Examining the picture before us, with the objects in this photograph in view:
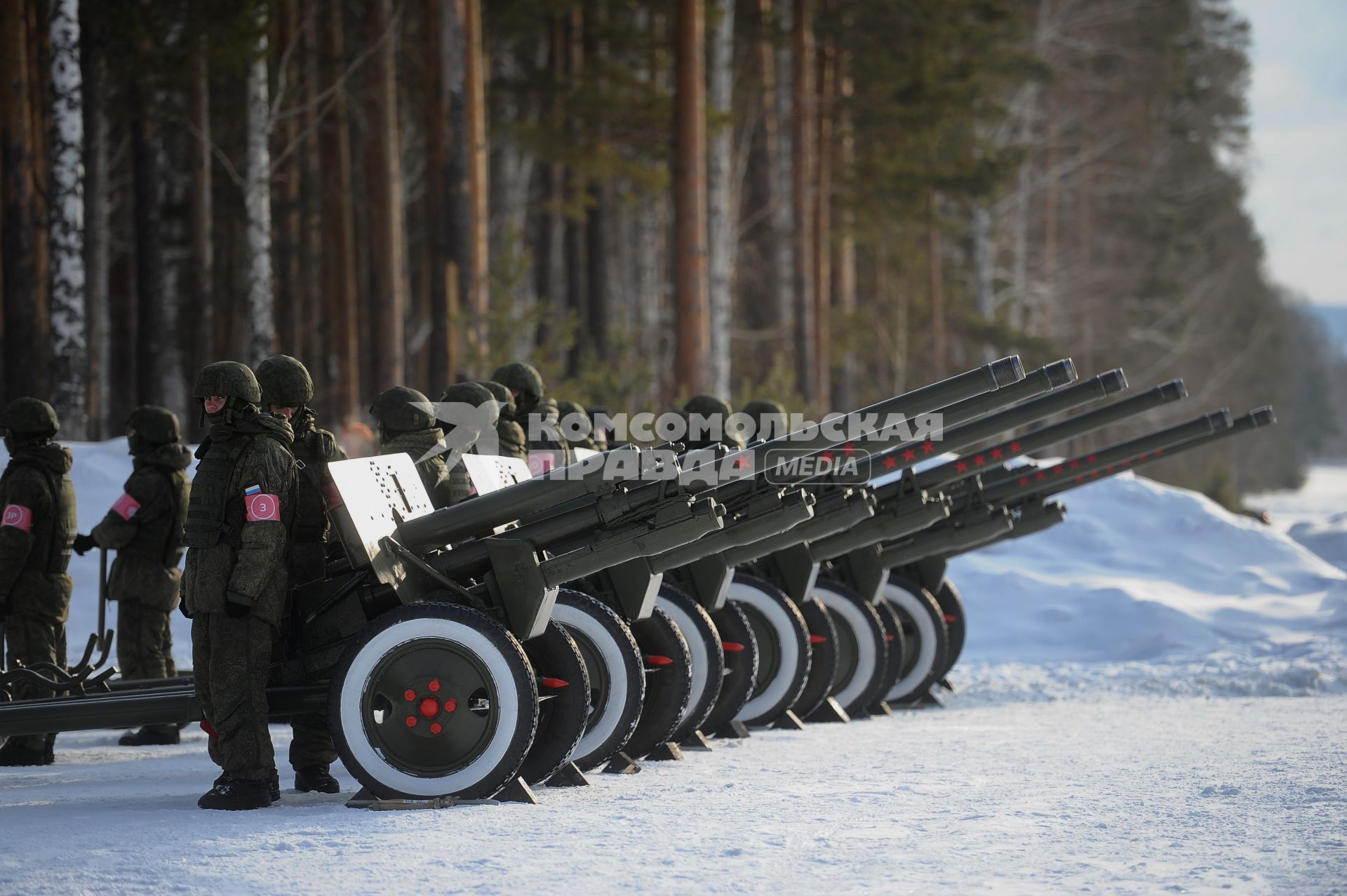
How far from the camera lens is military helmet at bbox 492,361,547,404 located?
11.2 meters

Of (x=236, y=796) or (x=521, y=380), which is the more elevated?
(x=521, y=380)

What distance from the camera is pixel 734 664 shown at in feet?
30.3

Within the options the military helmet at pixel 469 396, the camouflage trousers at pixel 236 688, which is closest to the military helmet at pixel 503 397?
the military helmet at pixel 469 396

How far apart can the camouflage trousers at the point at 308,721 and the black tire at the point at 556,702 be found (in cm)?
97

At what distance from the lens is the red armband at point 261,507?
6.92 meters

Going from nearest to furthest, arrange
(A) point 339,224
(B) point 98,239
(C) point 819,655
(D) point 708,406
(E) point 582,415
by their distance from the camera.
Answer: (C) point 819,655 < (D) point 708,406 < (E) point 582,415 < (B) point 98,239 < (A) point 339,224

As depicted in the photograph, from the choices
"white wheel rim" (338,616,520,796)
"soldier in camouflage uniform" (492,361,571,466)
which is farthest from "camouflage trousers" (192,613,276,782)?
"soldier in camouflage uniform" (492,361,571,466)

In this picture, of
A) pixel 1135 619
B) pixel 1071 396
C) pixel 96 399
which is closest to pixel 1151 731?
pixel 1071 396

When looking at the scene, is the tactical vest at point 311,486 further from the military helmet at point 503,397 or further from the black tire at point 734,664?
the military helmet at point 503,397

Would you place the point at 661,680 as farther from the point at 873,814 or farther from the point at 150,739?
the point at 150,739

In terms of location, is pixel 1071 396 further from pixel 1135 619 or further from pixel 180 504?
pixel 1135 619

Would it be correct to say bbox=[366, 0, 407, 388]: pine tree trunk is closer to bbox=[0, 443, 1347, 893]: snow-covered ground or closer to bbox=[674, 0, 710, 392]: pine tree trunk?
bbox=[674, 0, 710, 392]: pine tree trunk

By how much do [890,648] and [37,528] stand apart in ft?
18.3

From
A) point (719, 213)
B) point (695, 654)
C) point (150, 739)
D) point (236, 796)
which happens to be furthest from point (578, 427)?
point (719, 213)
